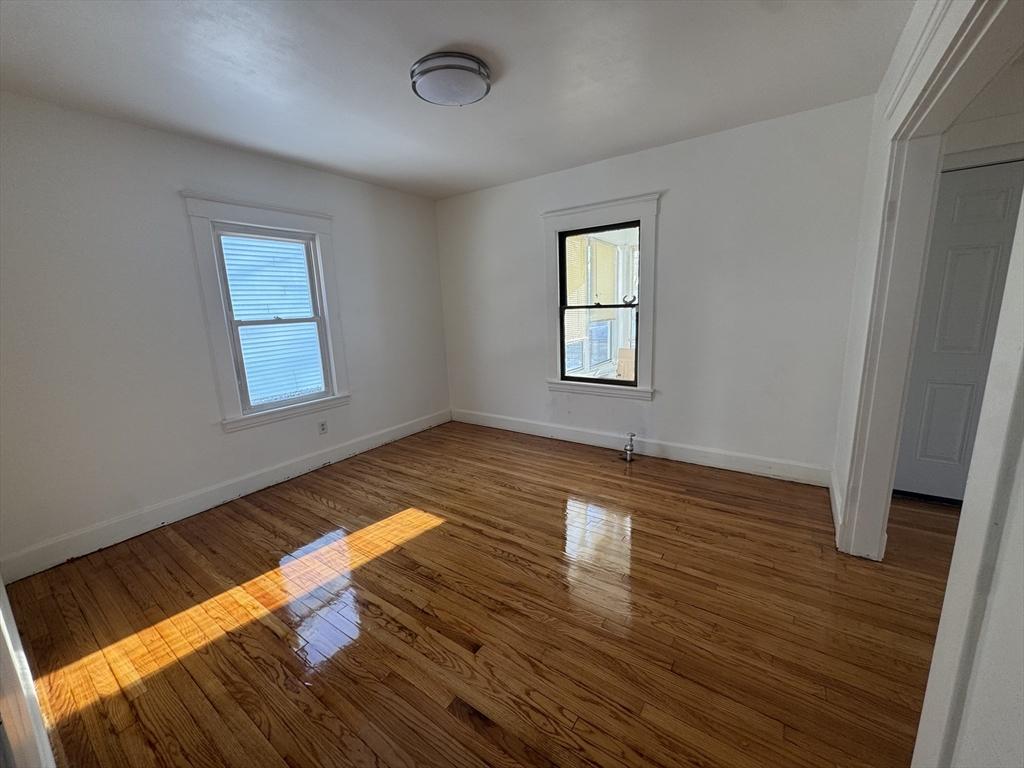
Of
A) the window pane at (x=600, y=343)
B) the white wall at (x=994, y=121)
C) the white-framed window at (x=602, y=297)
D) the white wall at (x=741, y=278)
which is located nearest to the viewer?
the white wall at (x=994, y=121)

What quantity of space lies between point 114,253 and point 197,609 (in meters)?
2.14

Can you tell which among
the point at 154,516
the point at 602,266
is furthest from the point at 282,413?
the point at 602,266

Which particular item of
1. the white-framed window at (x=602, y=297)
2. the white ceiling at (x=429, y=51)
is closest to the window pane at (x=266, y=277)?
the white ceiling at (x=429, y=51)

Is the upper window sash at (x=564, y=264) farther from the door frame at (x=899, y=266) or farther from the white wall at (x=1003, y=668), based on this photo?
the white wall at (x=1003, y=668)

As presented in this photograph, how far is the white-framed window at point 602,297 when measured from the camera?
344 centimetres

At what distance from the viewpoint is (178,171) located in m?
2.68

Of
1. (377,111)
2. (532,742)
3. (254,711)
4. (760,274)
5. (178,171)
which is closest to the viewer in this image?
(532,742)

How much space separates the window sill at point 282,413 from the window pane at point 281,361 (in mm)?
97

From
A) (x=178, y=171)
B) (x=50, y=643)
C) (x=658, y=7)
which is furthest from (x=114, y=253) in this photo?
(x=658, y=7)

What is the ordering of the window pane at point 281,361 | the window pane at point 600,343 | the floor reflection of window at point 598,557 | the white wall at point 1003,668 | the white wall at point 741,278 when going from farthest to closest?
the window pane at point 600,343, the window pane at point 281,361, the white wall at point 741,278, the floor reflection of window at point 598,557, the white wall at point 1003,668

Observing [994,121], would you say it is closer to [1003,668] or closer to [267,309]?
[1003,668]

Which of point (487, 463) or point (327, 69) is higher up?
point (327, 69)

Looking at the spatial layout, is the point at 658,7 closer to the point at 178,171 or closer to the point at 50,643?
the point at 178,171

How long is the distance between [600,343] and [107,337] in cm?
363
